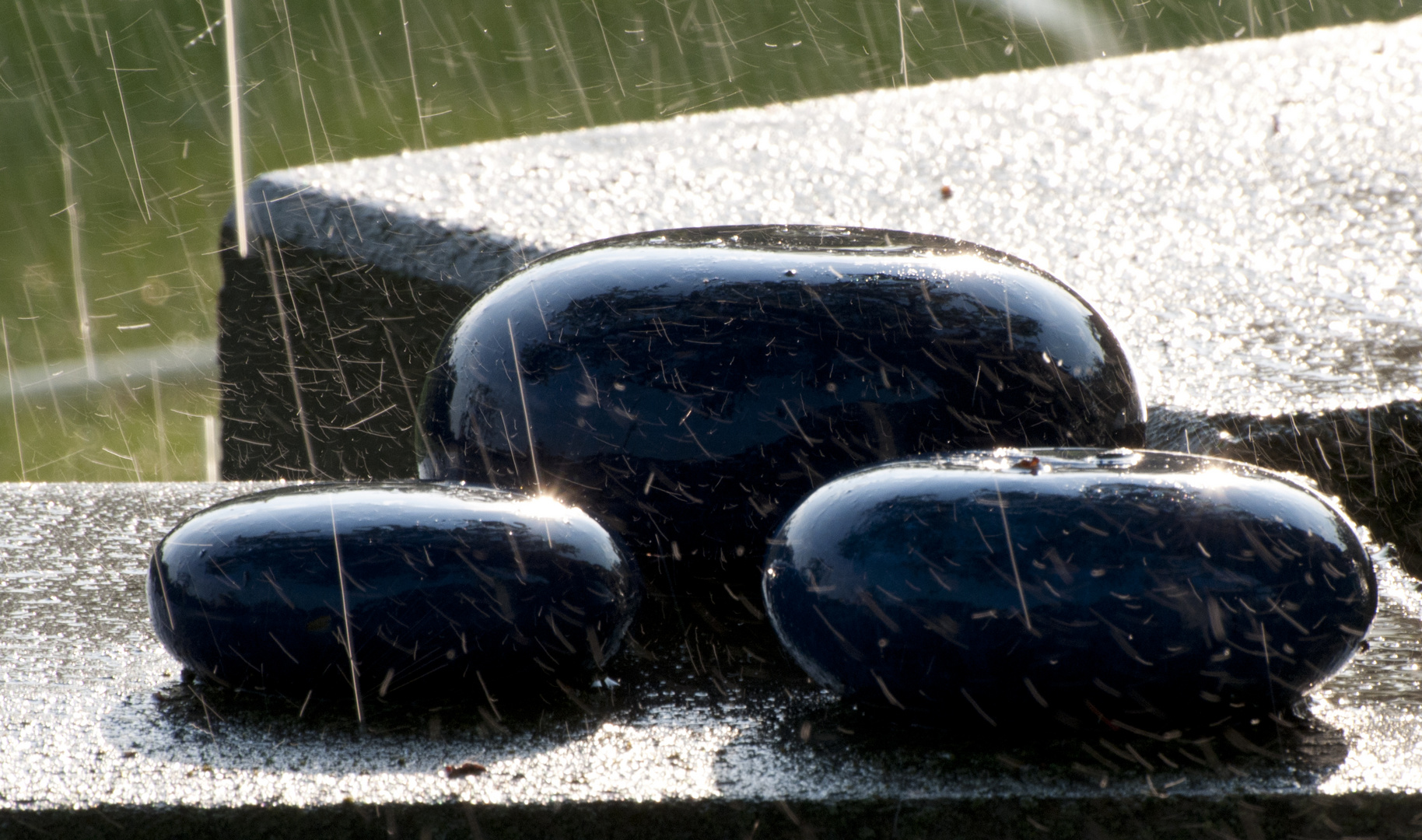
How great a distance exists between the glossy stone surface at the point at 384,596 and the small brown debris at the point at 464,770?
0.85 ft

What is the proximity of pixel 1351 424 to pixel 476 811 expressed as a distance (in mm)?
2469

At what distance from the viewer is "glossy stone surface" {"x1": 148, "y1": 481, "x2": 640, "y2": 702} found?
2.11m

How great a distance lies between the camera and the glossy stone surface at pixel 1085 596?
1934 millimetres

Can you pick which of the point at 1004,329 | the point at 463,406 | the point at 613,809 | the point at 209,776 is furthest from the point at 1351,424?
the point at 209,776

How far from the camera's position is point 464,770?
189cm

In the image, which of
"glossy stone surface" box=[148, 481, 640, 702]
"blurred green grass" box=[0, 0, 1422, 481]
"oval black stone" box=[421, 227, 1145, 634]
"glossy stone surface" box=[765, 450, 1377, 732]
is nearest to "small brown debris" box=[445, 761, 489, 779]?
"glossy stone surface" box=[148, 481, 640, 702]

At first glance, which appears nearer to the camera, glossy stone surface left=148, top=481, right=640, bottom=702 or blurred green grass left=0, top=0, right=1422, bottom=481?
glossy stone surface left=148, top=481, right=640, bottom=702

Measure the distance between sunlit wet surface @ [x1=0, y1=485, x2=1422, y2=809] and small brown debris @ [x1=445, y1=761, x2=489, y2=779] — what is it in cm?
2

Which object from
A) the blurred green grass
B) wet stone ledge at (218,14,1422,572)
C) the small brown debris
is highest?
the small brown debris

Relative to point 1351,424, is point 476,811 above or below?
above

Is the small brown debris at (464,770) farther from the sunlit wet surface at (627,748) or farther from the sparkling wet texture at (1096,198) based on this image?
the sparkling wet texture at (1096,198)

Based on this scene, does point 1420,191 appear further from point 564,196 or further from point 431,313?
point 431,313

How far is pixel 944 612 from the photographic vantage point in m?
1.95

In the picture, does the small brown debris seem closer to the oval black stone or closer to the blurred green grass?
the oval black stone
